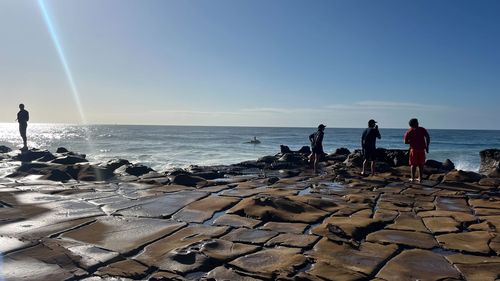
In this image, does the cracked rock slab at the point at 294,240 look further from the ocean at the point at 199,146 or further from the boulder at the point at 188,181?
the ocean at the point at 199,146

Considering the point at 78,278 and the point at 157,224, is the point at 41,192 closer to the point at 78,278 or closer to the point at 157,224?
the point at 157,224

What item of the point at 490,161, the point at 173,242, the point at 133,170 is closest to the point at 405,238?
the point at 173,242

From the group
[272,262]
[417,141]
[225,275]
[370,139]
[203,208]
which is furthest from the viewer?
[370,139]

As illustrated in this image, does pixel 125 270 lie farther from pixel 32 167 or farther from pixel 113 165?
pixel 32 167

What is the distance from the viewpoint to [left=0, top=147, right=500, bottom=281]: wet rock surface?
12.0ft

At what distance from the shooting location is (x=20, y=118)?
14.4m

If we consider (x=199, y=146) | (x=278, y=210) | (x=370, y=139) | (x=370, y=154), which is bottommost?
(x=199, y=146)

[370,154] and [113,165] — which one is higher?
[370,154]

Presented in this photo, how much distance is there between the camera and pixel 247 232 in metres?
4.87

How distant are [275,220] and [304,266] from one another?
1.71 meters

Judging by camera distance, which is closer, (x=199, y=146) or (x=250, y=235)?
(x=250, y=235)

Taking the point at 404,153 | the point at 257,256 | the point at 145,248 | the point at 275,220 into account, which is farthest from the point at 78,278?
the point at 404,153

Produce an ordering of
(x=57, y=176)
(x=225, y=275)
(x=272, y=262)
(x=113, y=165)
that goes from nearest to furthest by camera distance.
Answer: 1. (x=225, y=275)
2. (x=272, y=262)
3. (x=57, y=176)
4. (x=113, y=165)

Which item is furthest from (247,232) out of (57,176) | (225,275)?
(57,176)
